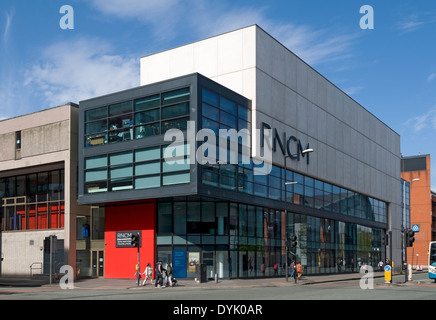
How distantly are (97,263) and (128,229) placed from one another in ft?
15.9

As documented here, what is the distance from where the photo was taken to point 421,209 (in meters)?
111

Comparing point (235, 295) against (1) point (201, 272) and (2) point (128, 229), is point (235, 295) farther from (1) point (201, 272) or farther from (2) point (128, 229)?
(2) point (128, 229)

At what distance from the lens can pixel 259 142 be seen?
45094 mm

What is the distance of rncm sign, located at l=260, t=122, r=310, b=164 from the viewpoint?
4634 cm

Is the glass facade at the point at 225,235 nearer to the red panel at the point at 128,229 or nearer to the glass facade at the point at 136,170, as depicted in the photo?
the red panel at the point at 128,229

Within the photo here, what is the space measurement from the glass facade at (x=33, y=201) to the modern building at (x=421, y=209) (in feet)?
270

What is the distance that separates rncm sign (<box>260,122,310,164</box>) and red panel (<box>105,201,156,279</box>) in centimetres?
1120

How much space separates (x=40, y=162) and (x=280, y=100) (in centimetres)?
2159

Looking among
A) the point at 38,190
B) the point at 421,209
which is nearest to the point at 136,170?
the point at 38,190

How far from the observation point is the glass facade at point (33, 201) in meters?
47.0

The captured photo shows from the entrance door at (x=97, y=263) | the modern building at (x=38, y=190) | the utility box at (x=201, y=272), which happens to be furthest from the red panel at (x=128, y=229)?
the utility box at (x=201, y=272)
